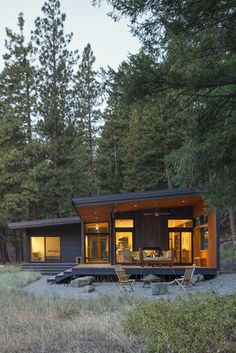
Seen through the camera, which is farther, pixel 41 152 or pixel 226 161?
pixel 41 152

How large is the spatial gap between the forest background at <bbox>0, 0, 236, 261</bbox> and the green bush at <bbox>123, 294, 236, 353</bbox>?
2.40 m

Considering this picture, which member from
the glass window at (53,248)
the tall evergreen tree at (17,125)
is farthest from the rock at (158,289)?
the tall evergreen tree at (17,125)

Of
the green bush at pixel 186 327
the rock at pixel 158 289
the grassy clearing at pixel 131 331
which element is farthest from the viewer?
the rock at pixel 158 289

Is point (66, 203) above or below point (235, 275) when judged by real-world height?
above

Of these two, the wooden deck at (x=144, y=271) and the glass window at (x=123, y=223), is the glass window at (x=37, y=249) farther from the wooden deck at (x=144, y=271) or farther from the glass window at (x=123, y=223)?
the wooden deck at (x=144, y=271)

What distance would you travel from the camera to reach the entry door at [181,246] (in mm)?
24031

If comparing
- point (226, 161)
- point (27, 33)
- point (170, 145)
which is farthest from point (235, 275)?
point (27, 33)

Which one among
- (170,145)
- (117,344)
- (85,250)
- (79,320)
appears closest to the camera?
(117,344)

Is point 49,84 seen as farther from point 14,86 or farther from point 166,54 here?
point 166,54

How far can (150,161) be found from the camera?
36344 millimetres

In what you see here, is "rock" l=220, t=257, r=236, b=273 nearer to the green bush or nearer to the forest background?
the forest background

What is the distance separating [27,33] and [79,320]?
3182 cm

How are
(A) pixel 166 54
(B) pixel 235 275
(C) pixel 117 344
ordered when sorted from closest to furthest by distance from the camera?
(C) pixel 117 344, (A) pixel 166 54, (B) pixel 235 275

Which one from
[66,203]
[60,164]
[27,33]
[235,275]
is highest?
[27,33]
